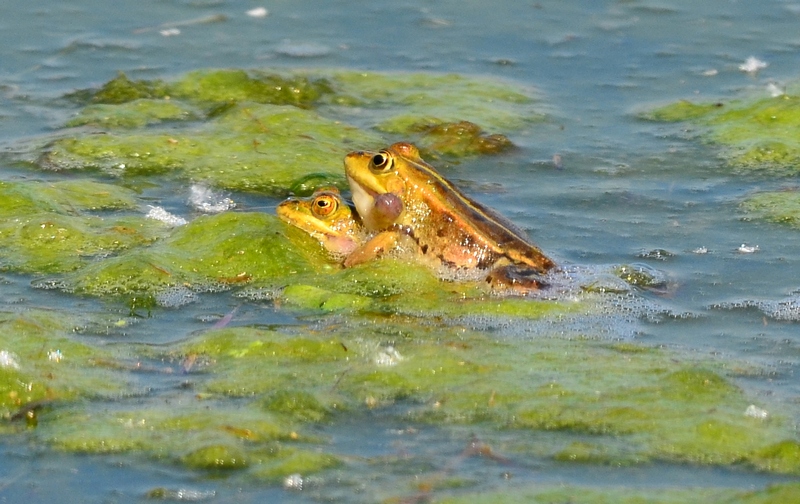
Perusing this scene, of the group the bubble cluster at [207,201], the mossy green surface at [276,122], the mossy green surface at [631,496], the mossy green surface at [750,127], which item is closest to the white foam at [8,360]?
the mossy green surface at [631,496]

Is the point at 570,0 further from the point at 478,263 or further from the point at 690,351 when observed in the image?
the point at 690,351

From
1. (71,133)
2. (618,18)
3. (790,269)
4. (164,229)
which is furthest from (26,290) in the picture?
(618,18)

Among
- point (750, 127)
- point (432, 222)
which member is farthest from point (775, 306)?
point (750, 127)

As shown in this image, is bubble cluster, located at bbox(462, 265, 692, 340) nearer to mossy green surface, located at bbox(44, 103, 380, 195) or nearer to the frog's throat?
the frog's throat

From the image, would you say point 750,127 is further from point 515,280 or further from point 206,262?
point 206,262

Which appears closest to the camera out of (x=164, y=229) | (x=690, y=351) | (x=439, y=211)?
(x=690, y=351)

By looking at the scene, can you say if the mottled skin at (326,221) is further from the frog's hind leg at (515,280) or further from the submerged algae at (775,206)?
the submerged algae at (775,206)
